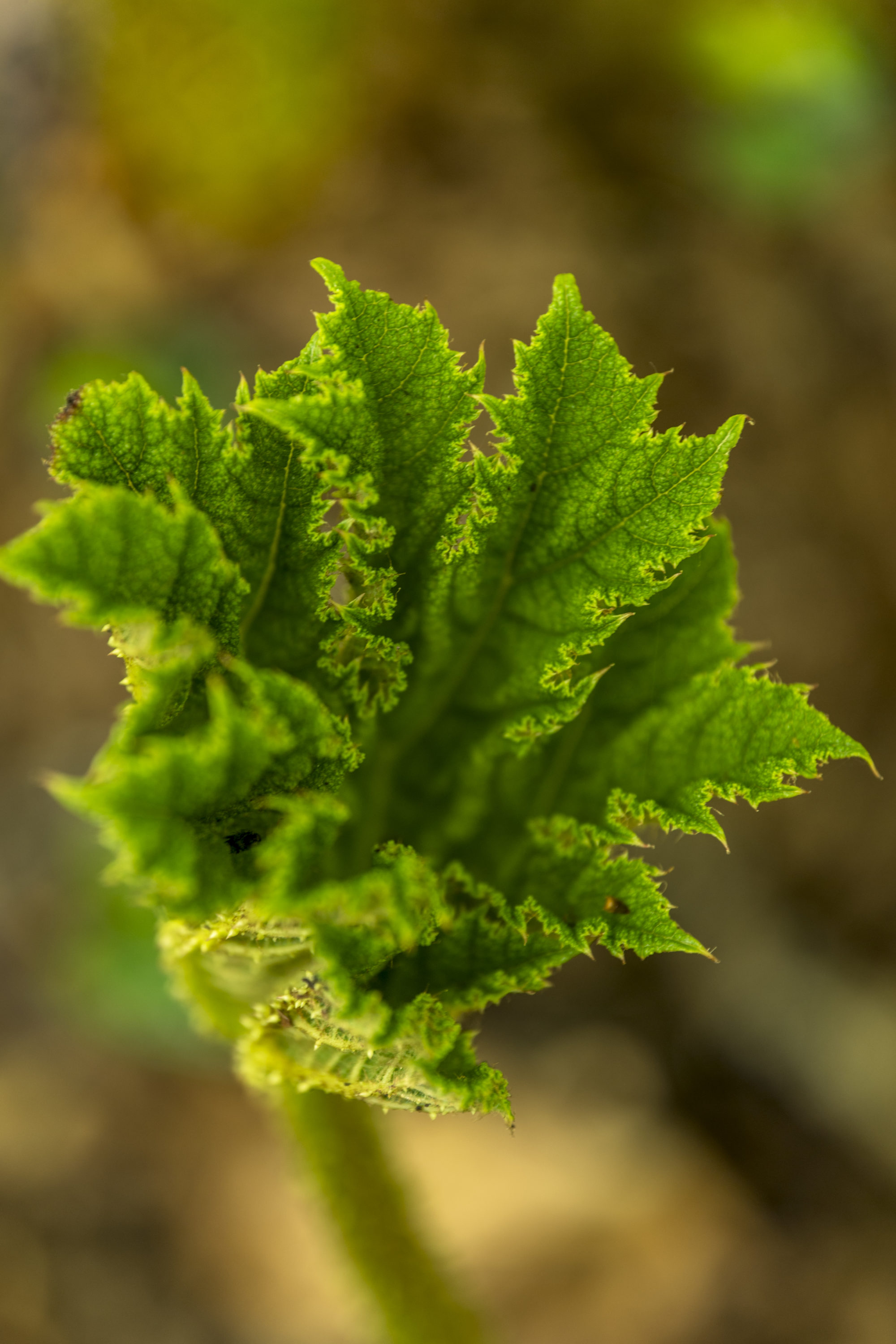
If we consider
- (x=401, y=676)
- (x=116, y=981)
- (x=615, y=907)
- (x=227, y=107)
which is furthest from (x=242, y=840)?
(x=227, y=107)

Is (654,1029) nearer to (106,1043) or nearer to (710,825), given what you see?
(106,1043)

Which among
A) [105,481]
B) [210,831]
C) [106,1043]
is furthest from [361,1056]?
[106,1043]

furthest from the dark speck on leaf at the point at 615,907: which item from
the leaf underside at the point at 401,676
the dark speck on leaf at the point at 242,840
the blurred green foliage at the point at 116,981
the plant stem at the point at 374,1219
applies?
the blurred green foliage at the point at 116,981

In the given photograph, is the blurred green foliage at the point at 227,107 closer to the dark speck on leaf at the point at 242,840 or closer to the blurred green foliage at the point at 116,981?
the blurred green foliage at the point at 116,981

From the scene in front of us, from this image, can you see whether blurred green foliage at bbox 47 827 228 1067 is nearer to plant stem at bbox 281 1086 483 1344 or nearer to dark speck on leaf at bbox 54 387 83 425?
plant stem at bbox 281 1086 483 1344

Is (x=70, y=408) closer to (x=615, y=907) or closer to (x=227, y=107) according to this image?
(x=615, y=907)

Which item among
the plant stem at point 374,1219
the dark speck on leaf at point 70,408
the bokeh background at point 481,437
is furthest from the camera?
the bokeh background at point 481,437

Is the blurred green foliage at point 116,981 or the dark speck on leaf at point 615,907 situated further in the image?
the blurred green foliage at point 116,981
